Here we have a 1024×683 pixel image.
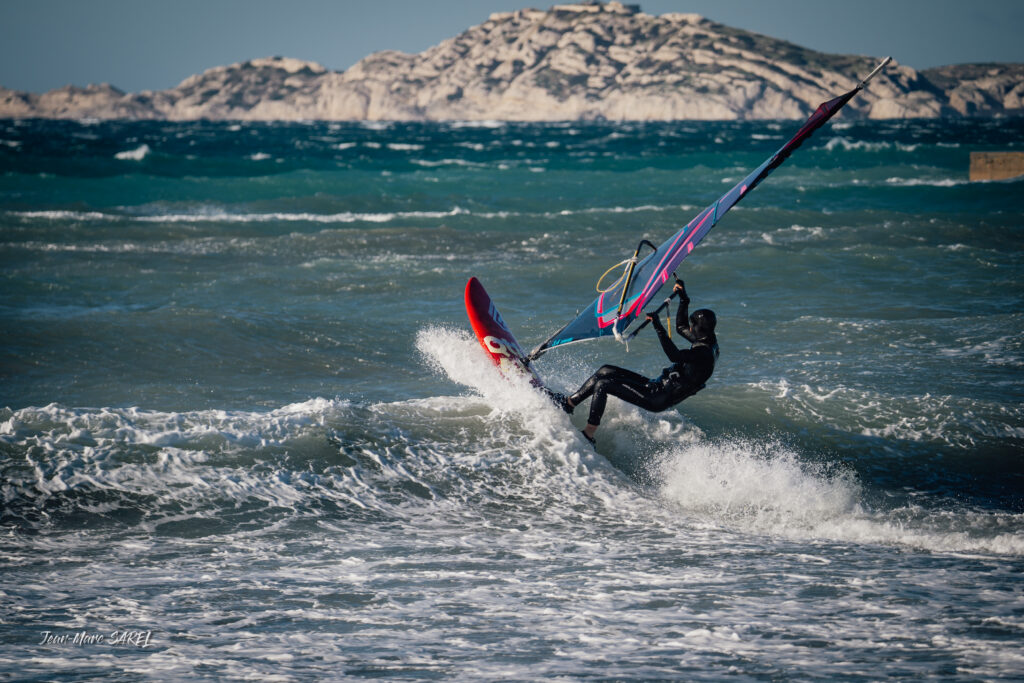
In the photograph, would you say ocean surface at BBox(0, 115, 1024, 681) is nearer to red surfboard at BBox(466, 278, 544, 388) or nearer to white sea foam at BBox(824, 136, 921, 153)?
red surfboard at BBox(466, 278, 544, 388)

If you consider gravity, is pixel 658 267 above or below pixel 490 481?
above

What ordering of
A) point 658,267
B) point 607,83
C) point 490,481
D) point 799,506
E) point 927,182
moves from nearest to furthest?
point 799,506
point 490,481
point 658,267
point 927,182
point 607,83

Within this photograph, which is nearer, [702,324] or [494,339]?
[702,324]

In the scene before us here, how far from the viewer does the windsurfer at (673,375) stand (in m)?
6.91

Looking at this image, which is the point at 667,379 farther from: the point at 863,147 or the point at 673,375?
the point at 863,147

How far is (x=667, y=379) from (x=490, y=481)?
1.58m

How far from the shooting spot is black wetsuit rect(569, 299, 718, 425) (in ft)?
22.7

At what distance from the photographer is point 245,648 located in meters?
4.40

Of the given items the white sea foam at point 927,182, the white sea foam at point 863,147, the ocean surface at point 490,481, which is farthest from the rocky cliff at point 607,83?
the ocean surface at point 490,481

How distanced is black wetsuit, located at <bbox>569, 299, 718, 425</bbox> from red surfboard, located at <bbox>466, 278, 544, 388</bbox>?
1.05m

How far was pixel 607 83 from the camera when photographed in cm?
16375

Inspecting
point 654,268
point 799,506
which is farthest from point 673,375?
point 799,506

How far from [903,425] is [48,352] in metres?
9.09

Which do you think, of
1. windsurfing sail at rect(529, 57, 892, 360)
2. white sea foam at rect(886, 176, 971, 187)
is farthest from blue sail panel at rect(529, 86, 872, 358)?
white sea foam at rect(886, 176, 971, 187)
